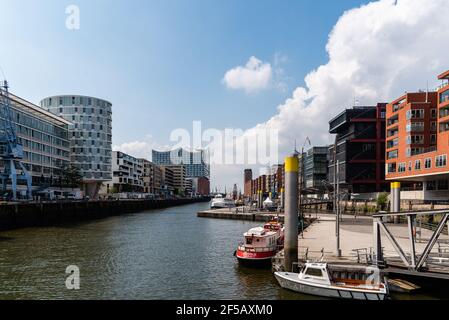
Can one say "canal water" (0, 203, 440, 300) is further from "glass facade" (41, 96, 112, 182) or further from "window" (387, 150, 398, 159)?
"glass facade" (41, 96, 112, 182)

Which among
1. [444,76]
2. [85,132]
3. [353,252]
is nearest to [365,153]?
[444,76]

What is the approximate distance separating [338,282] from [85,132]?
157697 millimetres

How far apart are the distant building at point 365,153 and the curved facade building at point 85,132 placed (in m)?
103

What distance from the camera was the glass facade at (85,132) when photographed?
166375 mm

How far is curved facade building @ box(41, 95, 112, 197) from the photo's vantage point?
16638 cm

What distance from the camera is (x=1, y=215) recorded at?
69.3 metres

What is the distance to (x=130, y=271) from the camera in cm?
3550

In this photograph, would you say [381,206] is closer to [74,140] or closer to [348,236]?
[348,236]

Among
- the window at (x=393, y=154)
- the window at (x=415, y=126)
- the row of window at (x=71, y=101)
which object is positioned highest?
the row of window at (x=71, y=101)

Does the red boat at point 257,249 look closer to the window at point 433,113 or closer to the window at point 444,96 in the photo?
the window at point 444,96

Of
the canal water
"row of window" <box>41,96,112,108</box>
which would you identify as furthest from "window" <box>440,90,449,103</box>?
"row of window" <box>41,96,112,108</box>

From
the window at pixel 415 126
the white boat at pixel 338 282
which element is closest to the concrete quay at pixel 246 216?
the window at pixel 415 126
